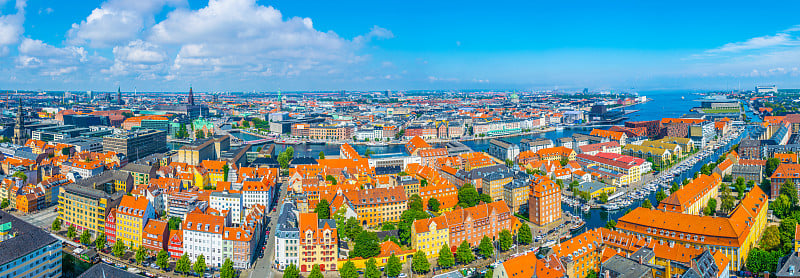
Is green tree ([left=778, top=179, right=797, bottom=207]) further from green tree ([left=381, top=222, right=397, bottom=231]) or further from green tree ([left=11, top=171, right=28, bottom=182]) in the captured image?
green tree ([left=11, top=171, right=28, bottom=182])

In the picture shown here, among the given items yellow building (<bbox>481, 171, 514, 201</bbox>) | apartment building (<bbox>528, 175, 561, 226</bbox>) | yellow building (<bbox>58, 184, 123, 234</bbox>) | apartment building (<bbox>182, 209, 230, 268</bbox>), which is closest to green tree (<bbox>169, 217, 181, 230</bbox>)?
apartment building (<bbox>182, 209, 230, 268</bbox>)

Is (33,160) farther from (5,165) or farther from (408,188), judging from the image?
(408,188)

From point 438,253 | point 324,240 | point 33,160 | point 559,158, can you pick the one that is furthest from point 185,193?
point 559,158

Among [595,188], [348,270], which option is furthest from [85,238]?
[595,188]

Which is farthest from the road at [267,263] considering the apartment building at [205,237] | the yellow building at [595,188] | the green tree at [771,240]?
the green tree at [771,240]

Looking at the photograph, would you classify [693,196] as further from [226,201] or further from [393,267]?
[226,201]

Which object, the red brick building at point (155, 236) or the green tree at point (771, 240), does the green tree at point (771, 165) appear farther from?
the red brick building at point (155, 236)

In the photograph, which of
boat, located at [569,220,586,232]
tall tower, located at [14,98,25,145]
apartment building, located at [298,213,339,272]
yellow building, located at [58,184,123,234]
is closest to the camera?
apartment building, located at [298,213,339,272]
